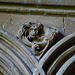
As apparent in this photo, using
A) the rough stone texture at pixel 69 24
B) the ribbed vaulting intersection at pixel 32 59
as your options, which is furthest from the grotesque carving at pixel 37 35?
the rough stone texture at pixel 69 24

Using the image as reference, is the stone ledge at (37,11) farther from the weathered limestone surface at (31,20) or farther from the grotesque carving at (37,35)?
the grotesque carving at (37,35)

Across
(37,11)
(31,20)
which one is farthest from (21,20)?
(37,11)

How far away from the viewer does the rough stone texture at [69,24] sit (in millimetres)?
2975

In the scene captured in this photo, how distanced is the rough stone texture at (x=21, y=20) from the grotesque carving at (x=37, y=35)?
86mm

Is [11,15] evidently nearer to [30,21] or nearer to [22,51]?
[30,21]

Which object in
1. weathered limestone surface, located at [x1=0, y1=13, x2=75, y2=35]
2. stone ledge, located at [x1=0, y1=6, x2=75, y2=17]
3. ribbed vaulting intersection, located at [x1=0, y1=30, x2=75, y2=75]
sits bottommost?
ribbed vaulting intersection, located at [x1=0, y1=30, x2=75, y2=75]

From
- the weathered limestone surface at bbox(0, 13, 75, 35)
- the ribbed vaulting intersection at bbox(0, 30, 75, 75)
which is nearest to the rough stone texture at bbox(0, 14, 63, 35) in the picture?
the weathered limestone surface at bbox(0, 13, 75, 35)

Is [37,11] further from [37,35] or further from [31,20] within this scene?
[37,35]

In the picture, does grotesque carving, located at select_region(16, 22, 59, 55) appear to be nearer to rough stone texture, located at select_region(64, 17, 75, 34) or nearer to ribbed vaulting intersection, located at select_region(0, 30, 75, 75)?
ribbed vaulting intersection, located at select_region(0, 30, 75, 75)

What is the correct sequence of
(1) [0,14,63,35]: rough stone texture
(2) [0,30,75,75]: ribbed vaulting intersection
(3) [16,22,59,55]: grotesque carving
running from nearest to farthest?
1. (2) [0,30,75,75]: ribbed vaulting intersection
2. (3) [16,22,59,55]: grotesque carving
3. (1) [0,14,63,35]: rough stone texture

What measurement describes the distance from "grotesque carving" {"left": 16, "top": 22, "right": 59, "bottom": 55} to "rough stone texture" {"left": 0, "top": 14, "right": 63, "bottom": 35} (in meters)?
0.09

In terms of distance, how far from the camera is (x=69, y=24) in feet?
9.92

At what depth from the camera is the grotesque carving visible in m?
2.78

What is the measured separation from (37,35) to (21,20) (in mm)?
286
